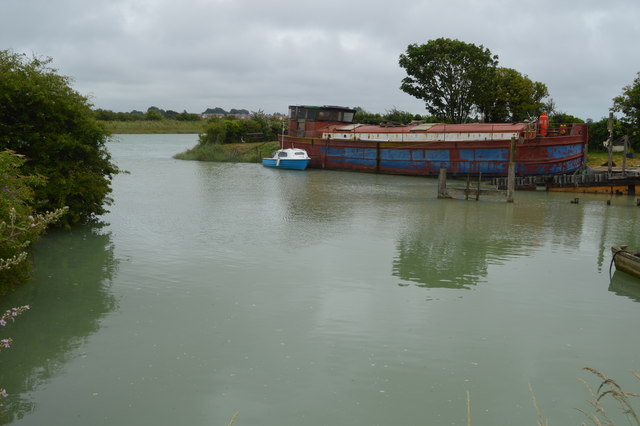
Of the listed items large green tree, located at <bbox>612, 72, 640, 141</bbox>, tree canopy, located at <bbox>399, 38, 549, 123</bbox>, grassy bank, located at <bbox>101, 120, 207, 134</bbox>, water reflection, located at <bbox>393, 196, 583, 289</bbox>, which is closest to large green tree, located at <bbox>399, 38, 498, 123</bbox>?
tree canopy, located at <bbox>399, 38, 549, 123</bbox>

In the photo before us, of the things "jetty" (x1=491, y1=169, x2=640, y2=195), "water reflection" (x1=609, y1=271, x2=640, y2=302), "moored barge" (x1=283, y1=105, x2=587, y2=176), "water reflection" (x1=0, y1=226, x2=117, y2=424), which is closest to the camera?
"water reflection" (x1=0, y1=226, x2=117, y2=424)

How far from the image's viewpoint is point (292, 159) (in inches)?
1593

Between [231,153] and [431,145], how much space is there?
67.4ft

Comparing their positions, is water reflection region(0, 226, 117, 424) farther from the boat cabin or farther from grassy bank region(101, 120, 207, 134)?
grassy bank region(101, 120, 207, 134)

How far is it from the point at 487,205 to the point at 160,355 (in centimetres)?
1822

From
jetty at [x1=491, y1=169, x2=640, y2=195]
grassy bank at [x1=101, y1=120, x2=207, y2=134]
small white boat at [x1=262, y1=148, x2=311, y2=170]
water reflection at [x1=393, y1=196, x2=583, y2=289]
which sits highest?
grassy bank at [x1=101, y1=120, x2=207, y2=134]

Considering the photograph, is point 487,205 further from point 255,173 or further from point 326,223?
point 255,173

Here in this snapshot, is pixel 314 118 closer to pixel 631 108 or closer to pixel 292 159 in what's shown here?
pixel 292 159

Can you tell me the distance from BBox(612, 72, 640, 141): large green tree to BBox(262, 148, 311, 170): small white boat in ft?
67.2

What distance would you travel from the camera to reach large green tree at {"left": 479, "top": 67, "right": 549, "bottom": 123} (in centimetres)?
4559

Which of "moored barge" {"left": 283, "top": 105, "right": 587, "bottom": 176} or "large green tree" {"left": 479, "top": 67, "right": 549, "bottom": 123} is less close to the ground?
"large green tree" {"left": 479, "top": 67, "right": 549, "bottom": 123}

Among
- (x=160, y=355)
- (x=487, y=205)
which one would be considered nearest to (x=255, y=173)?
(x=487, y=205)

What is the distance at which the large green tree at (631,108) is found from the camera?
37.2 meters

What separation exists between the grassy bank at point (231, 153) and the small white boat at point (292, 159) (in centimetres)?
671
